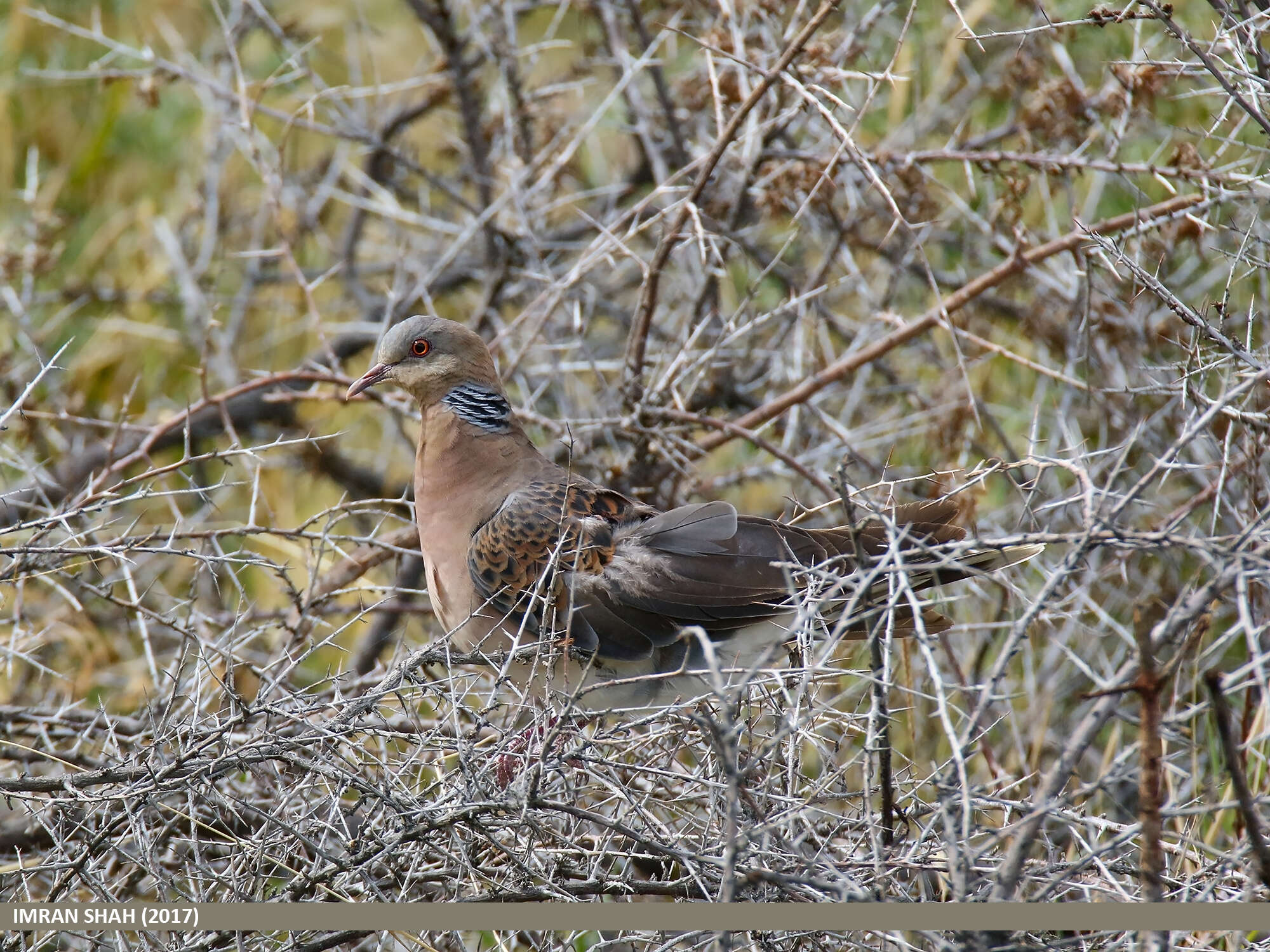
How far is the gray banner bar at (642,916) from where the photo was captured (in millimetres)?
1861

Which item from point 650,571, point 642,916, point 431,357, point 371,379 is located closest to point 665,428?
point 650,571

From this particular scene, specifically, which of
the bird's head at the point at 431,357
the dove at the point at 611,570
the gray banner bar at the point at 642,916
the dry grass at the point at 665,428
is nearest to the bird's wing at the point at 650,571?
the dove at the point at 611,570

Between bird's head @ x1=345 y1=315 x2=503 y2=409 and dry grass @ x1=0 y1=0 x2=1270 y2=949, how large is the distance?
0.68 ft

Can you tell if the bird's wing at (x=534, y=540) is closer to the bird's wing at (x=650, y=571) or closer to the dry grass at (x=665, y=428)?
the bird's wing at (x=650, y=571)

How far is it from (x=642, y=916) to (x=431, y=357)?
220cm

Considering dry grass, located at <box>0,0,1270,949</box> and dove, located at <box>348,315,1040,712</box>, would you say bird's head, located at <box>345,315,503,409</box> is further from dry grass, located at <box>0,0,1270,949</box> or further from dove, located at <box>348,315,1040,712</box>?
dry grass, located at <box>0,0,1270,949</box>

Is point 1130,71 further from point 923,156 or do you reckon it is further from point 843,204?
point 843,204

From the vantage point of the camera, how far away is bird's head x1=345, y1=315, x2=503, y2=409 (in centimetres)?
382

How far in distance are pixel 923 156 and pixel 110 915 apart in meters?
3.04

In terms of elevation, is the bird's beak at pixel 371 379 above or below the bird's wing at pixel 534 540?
above

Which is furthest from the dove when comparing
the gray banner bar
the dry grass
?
the gray banner bar

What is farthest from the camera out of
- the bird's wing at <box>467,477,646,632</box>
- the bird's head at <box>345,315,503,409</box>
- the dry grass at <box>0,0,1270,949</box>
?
the bird's head at <box>345,315,503,409</box>

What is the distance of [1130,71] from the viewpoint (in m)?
3.58

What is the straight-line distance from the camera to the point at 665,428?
375cm
